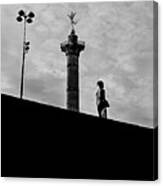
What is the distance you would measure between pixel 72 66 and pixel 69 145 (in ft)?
1.81

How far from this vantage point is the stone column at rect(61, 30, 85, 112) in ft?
14.8

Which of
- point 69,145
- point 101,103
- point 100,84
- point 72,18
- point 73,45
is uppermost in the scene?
point 72,18

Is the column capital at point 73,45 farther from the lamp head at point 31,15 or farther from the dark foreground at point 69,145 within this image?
the dark foreground at point 69,145

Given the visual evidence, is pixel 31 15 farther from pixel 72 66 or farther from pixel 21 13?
pixel 72 66

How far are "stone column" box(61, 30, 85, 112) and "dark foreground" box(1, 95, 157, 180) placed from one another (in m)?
0.09

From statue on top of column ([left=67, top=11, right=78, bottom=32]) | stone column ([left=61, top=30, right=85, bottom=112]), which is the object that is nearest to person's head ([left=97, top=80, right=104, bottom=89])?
stone column ([left=61, top=30, right=85, bottom=112])

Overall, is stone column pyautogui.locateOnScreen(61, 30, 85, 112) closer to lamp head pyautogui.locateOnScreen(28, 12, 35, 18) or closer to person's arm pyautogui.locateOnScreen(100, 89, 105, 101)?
person's arm pyautogui.locateOnScreen(100, 89, 105, 101)

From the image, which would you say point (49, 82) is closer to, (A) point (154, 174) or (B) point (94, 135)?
(B) point (94, 135)

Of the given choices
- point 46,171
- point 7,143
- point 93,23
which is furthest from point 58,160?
point 93,23

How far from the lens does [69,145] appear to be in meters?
4.50

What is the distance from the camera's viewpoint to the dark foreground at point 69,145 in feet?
14.5

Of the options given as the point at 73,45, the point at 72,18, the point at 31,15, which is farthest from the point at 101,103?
the point at 31,15

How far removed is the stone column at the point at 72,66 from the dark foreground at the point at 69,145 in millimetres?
87

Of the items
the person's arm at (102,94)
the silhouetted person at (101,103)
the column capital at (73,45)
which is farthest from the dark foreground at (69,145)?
the column capital at (73,45)
